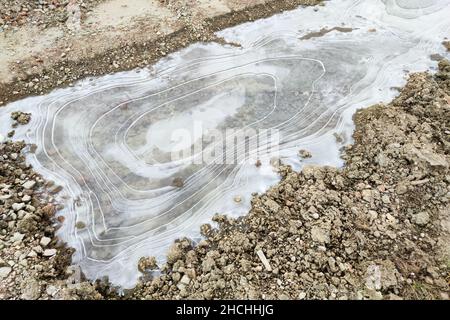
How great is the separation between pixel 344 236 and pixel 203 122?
107 inches

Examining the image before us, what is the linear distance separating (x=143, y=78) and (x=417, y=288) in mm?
5133

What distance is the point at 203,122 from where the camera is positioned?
588cm

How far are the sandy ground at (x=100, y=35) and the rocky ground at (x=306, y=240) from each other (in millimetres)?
1586

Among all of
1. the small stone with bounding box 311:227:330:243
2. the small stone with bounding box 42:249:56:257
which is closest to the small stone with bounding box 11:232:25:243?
the small stone with bounding box 42:249:56:257

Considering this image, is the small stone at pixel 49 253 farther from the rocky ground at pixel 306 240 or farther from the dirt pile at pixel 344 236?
the dirt pile at pixel 344 236

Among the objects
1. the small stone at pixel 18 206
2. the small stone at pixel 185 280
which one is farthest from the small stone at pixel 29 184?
the small stone at pixel 185 280

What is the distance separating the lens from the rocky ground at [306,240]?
403cm

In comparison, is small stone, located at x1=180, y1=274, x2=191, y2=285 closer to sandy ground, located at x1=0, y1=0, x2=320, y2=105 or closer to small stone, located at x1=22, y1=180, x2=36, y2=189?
small stone, located at x1=22, y1=180, x2=36, y2=189

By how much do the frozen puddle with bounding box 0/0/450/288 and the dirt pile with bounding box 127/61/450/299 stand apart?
Result: 1.10 ft

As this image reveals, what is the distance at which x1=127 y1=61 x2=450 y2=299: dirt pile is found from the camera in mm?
4047

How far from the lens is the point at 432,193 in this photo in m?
4.86

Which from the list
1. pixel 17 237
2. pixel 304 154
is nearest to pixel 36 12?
pixel 17 237

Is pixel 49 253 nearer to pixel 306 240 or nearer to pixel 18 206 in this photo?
pixel 18 206
